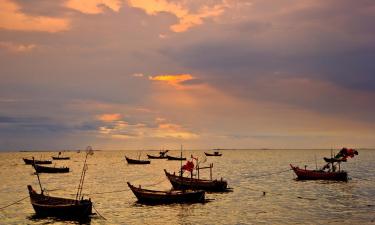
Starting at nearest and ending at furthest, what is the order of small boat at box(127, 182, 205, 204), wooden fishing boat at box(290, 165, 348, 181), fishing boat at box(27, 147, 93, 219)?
1. fishing boat at box(27, 147, 93, 219)
2. small boat at box(127, 182, 205, 204)
3. wooden fishing boat at box(290, 165, 348, 181)

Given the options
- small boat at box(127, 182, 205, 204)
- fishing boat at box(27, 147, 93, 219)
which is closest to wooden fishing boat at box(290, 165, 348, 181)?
small boat at box(127, 182, 205, 204)

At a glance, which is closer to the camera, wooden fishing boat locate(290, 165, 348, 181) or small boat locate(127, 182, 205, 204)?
small boat locate(127, 182, 205, 204)

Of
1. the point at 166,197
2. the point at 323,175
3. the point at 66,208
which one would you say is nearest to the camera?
the point at 66,208

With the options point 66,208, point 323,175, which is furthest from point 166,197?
point 323,175

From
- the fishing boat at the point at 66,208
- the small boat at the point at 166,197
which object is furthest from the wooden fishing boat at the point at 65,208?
the small boat at the point at 166,197

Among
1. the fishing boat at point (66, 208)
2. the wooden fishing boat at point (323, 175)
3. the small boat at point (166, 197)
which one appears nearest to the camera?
the fishing boat at point (66, 208)

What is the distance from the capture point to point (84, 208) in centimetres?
3578

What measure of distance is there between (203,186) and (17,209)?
24.1m

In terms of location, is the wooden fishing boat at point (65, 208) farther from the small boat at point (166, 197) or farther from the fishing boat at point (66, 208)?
the small boat at point (166, 197)

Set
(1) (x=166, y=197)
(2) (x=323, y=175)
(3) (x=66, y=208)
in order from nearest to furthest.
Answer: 1. (3) (x=66, y=208)
2. (1) (x=166, y=197)
3. (2) (x=323, y=175)

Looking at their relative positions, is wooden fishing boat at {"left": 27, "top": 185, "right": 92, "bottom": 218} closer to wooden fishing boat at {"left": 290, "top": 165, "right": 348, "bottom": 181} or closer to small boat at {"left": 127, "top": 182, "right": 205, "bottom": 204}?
small boat at {"left": 127, "top": 182, "right": 205, "bottom": 204}

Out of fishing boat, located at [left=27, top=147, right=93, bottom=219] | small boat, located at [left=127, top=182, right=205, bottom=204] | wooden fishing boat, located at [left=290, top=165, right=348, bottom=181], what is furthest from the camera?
wooden fishing boat, located at [left=290, top=165, right=348, bottom=181]

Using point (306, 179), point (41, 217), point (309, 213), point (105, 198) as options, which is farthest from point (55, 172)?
point (309, 213)

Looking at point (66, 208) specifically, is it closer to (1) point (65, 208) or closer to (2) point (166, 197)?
(1) point (65, 208)
